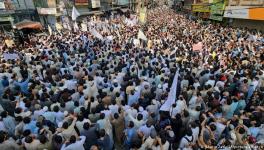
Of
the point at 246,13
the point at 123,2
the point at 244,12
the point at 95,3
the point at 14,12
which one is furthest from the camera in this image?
the point at 123,2

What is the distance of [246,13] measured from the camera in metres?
21.2

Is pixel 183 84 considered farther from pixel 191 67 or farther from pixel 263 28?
pixel 263 28

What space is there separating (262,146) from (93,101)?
4.14m

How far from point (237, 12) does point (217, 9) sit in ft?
17.6

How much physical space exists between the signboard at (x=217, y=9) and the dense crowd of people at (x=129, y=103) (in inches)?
598

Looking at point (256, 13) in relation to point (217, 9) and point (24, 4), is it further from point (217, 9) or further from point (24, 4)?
point (24, 4)

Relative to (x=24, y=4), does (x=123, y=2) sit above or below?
below

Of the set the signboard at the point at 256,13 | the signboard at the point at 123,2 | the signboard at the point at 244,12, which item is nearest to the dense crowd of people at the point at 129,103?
the signboard at the point at 256,13

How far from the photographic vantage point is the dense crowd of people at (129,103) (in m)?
5.43

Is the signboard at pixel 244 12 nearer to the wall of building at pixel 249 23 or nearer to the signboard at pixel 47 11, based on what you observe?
the wall of building at pixel 249 23

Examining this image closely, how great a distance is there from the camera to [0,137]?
515 centimetres

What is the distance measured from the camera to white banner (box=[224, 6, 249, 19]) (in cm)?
2136

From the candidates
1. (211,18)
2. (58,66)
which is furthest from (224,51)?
(211,18)

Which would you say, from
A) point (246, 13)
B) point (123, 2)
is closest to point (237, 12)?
point (246, 13)
